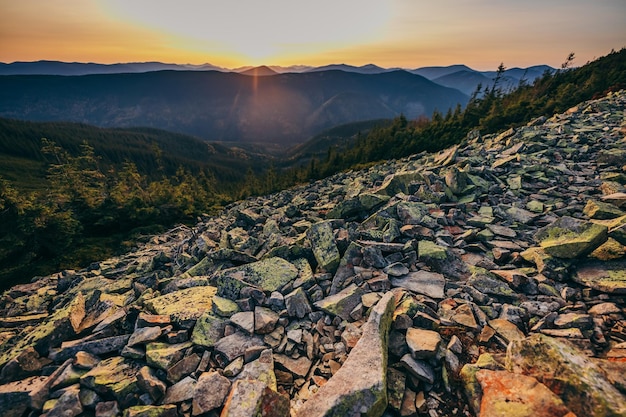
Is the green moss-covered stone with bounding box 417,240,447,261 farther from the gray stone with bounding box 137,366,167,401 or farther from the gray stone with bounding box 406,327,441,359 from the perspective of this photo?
the gray stone with bounding box 137,366,167,401

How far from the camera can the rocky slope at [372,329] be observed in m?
4.73

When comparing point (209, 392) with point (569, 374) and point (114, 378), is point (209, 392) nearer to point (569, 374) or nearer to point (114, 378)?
point (114, 378)

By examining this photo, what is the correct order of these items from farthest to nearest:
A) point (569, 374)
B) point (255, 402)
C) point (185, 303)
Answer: point (185, 303) < point (255, 402) < point (569, 374)

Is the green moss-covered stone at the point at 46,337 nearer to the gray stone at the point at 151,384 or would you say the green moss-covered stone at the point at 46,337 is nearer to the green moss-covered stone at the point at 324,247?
the gray stone at the point at 151,384

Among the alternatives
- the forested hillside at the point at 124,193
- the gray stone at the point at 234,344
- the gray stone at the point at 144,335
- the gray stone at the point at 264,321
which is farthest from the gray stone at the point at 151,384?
the forested hillside at the point at 124,193

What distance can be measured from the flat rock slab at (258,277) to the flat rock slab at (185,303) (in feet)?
1.36

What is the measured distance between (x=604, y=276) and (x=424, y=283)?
396cm

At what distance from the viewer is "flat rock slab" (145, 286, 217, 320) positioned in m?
7.19

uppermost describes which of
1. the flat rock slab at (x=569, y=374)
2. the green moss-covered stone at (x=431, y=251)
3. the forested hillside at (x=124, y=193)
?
the flat rock slab at (x=569, y=374)

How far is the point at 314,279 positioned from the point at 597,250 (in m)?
7.41

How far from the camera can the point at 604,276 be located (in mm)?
6484

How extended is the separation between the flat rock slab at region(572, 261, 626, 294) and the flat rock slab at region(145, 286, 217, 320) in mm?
9326

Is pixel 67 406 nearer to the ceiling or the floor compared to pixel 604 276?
nearer to the floor

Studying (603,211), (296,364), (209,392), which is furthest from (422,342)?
(603,211)
